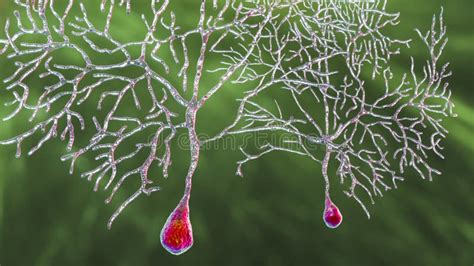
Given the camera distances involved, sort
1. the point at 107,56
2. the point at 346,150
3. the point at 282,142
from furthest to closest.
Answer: the point at 107,56, the point at 282,142, the point at 346,150

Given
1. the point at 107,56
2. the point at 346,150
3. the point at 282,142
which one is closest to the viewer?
the point at 346,150

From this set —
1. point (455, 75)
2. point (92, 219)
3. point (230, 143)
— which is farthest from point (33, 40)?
point (455, 75)

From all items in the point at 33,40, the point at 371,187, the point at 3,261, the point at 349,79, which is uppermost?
the point at 33,40

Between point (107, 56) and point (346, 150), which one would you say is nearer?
point (346, 150)

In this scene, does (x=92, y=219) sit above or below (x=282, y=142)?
below

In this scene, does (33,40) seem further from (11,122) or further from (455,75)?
(455,75)

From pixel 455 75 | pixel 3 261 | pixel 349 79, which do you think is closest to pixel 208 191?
pixel 349 79
